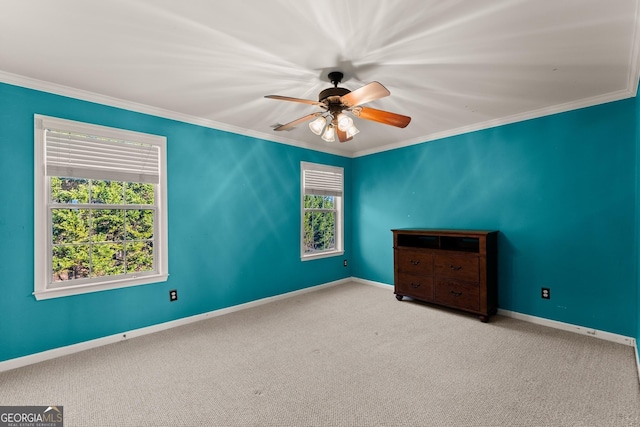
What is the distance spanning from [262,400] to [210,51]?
7.88 ft

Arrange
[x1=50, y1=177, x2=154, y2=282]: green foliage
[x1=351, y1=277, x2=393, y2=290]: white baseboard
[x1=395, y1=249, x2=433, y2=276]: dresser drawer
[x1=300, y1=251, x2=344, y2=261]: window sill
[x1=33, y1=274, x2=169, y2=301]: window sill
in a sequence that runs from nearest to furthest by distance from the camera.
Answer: [x1=33, y1=274, x2=169, y2=301]: window sill < [x1=50, y1=177, x2=154, y2=282]: green foliage < [x1=395, y1=249, x2=433, y2=276]: dresser drawer < [x1=300, y1=251, x2=344, y2=261]: window sill < [x1=351, y1=277, x2=393, y2=290]: white baseboard

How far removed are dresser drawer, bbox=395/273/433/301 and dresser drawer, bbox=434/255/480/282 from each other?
212mm

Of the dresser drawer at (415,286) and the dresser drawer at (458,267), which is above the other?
the dresser drawer at (458,267)

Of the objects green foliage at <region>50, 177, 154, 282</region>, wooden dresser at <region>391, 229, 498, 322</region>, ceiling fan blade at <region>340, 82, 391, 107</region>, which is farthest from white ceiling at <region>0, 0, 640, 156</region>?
wooden dresser at <region>391, 229, 498, 322</region>

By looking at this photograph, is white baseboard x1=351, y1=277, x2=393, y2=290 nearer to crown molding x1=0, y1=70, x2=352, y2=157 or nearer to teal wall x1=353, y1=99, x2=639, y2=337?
teal wall x1=353, y1=99, x2=639, y2=337

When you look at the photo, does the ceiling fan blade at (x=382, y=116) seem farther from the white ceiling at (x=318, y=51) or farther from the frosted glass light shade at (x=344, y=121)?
the white ceiling at (x=318, y=51)

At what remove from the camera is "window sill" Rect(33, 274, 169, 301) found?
8.13ft

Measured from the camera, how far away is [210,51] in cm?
201

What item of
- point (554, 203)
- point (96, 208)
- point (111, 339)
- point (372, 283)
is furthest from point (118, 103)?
point (554, 203)

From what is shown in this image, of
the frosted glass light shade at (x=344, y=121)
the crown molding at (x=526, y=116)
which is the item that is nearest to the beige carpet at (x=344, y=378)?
the frosted glass light shade at (x=344, y=121)

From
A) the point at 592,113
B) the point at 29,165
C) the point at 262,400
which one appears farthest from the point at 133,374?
the point at 592,113

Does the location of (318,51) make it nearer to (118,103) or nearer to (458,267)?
(118,103)

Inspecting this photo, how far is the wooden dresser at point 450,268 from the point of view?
10.7ft

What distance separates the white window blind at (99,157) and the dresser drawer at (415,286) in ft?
10.8
